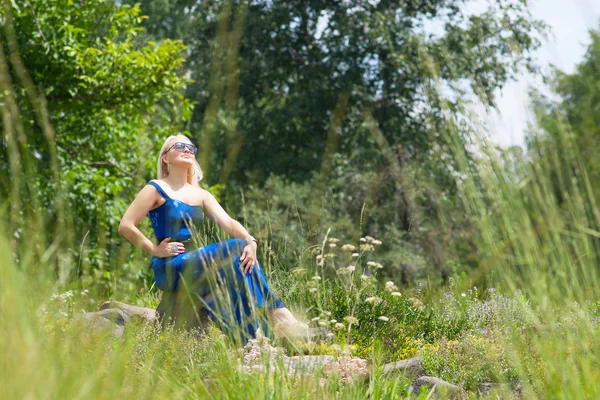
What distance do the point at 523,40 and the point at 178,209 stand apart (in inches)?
414

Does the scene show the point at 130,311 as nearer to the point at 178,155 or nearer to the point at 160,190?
the point at 160,190

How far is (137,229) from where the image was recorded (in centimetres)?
427

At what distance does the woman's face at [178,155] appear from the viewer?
451 cm

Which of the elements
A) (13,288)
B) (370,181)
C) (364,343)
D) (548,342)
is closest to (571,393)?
(548,342)

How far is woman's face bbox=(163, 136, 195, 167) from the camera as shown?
451 cm

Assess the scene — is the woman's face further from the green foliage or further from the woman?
the green foliage

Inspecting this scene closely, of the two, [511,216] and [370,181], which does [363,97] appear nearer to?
[370,181]

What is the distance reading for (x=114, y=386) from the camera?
1857 mm

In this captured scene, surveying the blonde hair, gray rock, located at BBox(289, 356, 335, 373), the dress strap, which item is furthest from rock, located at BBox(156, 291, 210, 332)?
gray rock, located at BBox(289, 356, 335, 373)

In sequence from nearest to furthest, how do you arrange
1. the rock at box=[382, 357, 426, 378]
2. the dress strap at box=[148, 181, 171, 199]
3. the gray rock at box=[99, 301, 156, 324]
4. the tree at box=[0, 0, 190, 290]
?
1. the rock at box=[382, 357, 426, 378]
2. the dress strap at box=[148, 181, 171, 199]
3. the gray rock at box=[99, 301, 156, 324]
4. the tree at box=[0, 0, 190, 290]

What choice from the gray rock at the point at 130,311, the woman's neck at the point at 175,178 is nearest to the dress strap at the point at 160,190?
the woman's neck at the point at 175,178

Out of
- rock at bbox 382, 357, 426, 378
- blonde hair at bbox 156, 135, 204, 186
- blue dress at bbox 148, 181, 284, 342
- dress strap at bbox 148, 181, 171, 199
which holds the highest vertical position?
blonde hair at bbox 156, 135, 204, 186

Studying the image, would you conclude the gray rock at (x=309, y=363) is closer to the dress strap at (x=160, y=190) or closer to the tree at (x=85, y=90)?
the dress strap at (x=160, y=190)

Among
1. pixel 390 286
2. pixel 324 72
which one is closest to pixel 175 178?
pixel 390 286
